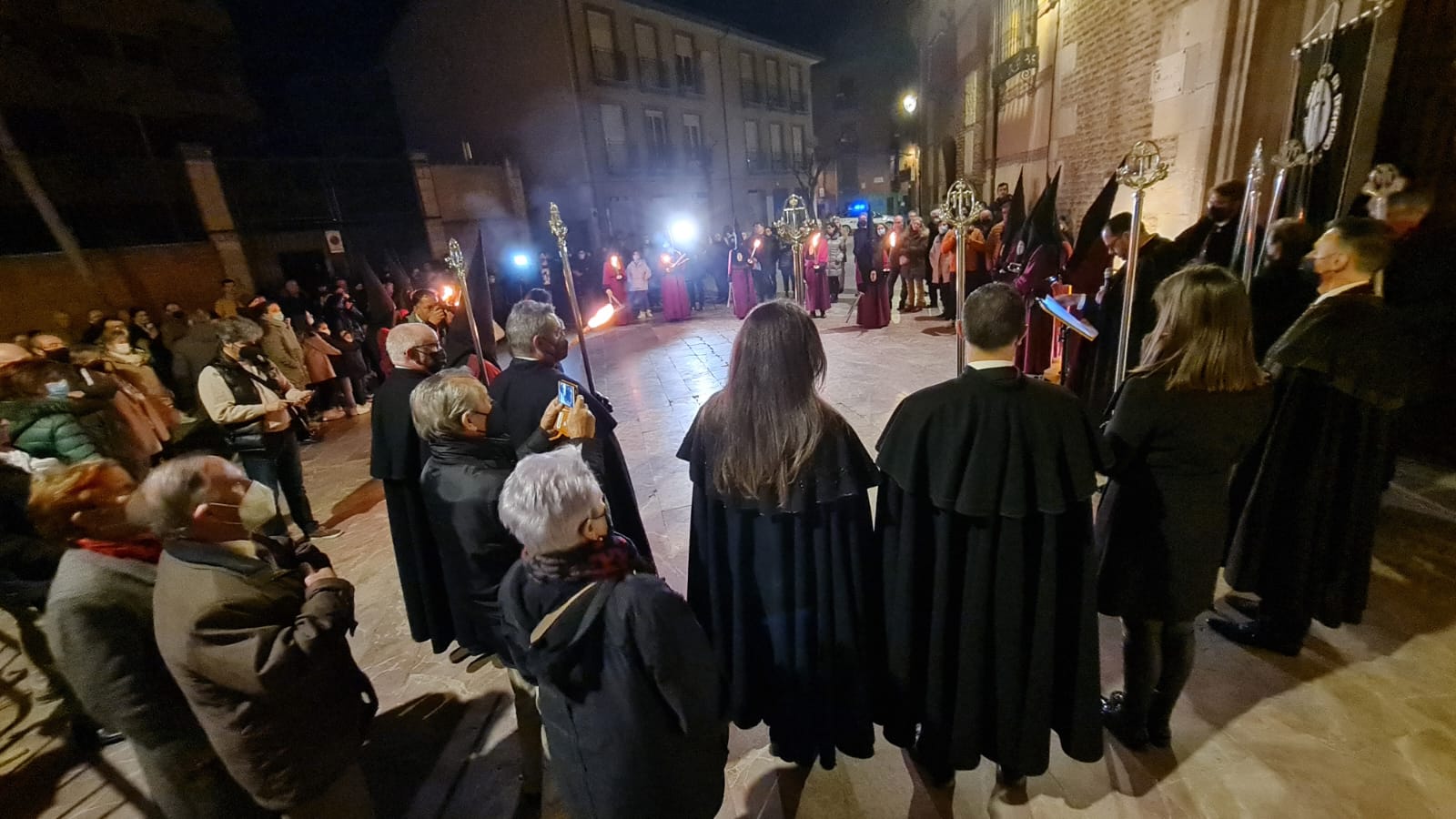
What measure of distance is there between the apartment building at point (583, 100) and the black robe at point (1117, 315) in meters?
16.6

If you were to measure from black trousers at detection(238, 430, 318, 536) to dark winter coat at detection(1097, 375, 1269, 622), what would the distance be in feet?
16.7

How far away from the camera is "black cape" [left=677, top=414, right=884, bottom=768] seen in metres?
2.11

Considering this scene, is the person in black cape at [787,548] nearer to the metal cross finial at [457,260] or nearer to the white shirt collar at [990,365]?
the white shirt collar at [990,365]

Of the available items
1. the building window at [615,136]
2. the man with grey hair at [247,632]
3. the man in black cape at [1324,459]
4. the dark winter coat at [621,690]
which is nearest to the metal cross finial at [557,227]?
the man with grey hair at [247,632]

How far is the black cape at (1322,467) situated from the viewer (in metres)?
2.52

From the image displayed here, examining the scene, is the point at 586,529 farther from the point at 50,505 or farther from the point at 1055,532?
the point at 50,505

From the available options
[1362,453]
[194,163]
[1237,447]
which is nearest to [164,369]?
[194,163]

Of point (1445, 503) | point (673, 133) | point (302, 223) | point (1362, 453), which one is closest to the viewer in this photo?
point (1362, 453)

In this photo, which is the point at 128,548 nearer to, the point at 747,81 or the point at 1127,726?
the point at 1127,726

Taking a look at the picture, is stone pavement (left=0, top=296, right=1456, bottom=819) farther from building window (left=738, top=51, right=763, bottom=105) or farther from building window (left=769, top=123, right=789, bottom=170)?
building window (left=769, top=123, right=789, bottom=170)

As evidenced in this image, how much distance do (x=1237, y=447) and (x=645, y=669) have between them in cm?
219

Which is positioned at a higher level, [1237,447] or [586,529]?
[586,529]

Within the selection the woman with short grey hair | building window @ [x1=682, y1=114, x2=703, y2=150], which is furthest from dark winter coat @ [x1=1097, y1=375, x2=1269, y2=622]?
building window @ [x1=682, y1=114, x2=703, y2=150]

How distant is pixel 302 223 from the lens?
13.6 meters
